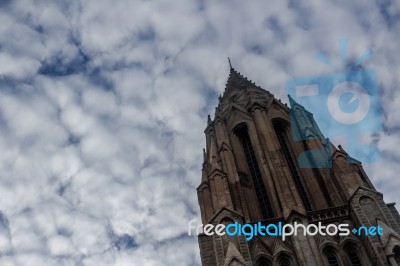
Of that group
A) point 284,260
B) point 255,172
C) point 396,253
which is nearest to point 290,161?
point 255,172

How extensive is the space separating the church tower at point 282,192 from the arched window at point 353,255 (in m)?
0.04

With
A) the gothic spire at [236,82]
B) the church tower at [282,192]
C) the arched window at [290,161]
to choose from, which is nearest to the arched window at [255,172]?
the church tower at [282,192]

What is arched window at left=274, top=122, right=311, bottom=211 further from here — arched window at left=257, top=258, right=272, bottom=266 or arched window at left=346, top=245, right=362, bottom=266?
arched window at left=257, top=258, right=272, bottom=266

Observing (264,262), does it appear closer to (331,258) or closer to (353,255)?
(331,258)

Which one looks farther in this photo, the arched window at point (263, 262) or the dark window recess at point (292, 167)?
the dark window recess at point (292, 167)

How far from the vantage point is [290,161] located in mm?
27609

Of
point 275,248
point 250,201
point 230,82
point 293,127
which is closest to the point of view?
point 275,248

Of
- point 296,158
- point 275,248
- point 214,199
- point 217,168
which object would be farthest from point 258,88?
point 275,248

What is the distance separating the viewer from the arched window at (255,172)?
25.1 m

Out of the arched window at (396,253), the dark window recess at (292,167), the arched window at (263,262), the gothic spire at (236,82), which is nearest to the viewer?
the arched window at (396,253)

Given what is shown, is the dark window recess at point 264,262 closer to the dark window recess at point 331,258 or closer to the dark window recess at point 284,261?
the dark window recess at point 284,261

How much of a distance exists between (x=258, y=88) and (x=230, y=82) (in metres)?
3.81

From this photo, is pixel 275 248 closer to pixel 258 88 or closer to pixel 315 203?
pixel 315 203

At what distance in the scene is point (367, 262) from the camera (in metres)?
19.7
